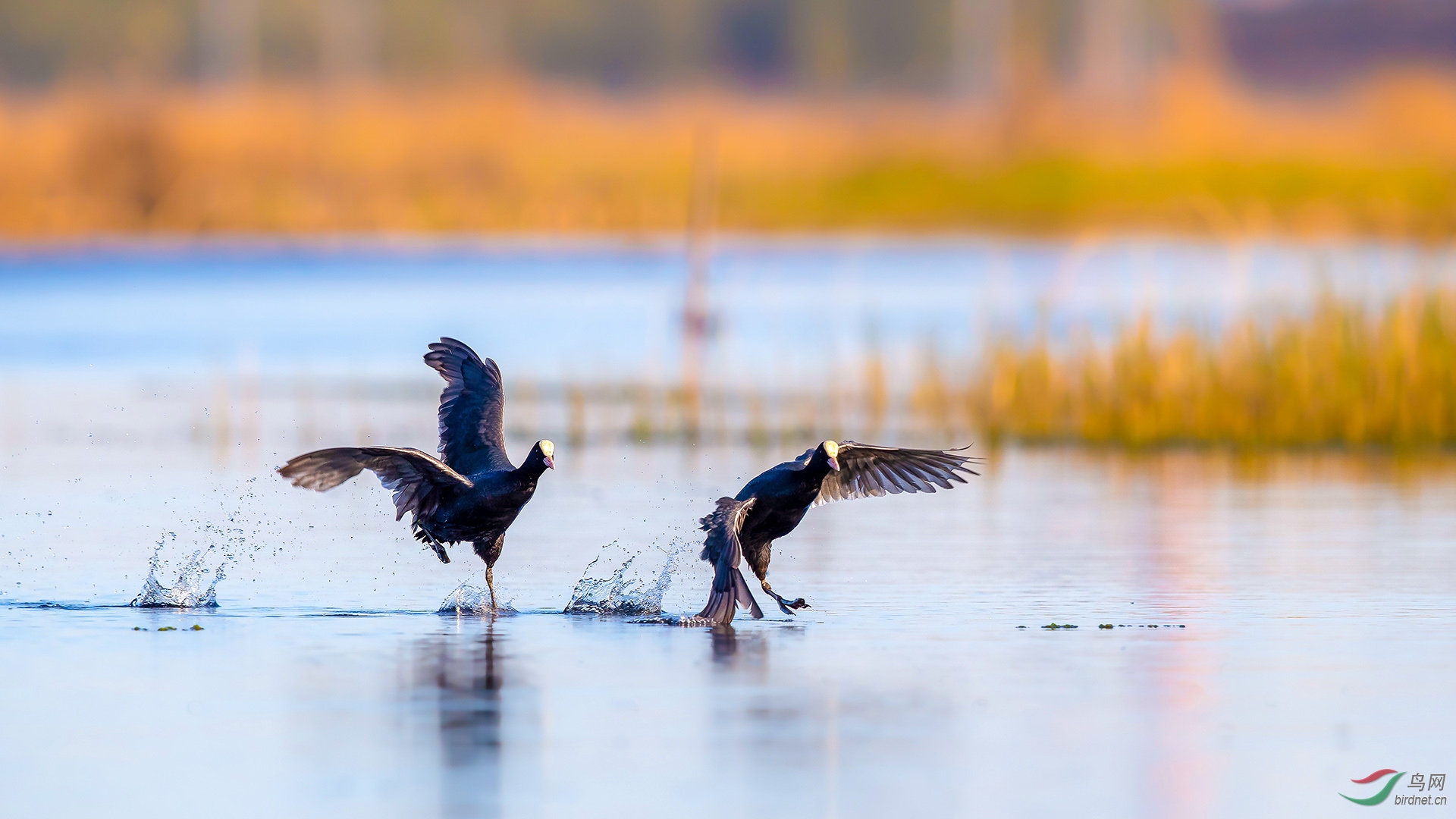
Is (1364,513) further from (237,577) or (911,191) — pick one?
(911,191)

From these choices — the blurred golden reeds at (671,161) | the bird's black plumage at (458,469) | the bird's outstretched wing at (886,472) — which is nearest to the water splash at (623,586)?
the bird's black plumage at (458,469)

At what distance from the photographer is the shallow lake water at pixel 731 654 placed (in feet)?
24.9

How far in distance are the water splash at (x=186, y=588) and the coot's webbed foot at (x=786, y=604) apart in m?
2.61

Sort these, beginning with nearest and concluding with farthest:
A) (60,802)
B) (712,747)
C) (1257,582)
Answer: (60,802)
(712,747)
(1257,582)

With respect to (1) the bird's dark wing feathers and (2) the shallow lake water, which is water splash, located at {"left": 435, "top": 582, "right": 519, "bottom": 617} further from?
(1) the bird's dark wing feathers

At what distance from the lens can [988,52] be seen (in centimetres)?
4881

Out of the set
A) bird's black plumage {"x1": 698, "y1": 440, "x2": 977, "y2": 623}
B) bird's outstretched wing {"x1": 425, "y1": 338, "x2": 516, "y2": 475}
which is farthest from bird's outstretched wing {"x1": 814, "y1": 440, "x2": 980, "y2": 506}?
bird's outstretched wing {"x1": 425, "y1": 338, "x2": 516, "y2": 475}

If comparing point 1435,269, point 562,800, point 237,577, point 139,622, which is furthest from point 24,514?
point 1435,269

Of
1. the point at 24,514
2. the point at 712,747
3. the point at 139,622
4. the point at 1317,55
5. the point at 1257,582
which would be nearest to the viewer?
the point at 712,747

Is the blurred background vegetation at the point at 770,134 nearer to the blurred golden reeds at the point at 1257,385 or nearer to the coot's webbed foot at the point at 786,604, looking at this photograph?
the blurred golden reeds at the point at 1257,385

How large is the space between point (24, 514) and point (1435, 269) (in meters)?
12.2

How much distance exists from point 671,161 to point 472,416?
1467 inches

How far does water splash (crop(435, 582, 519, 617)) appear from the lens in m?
11.3

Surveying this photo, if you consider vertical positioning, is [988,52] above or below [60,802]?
above
